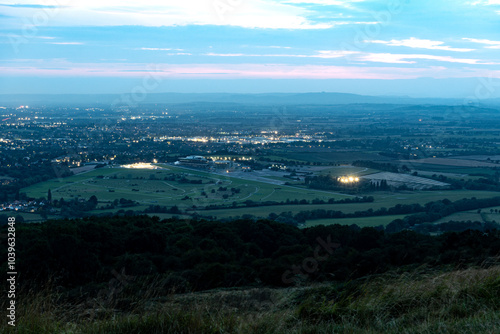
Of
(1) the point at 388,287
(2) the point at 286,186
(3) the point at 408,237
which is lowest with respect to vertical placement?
(2) the point at 286,186

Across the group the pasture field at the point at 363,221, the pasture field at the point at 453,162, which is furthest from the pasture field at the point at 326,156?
the pasture field at the point at 363,221

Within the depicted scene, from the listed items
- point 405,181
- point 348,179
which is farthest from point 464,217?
point 348,179

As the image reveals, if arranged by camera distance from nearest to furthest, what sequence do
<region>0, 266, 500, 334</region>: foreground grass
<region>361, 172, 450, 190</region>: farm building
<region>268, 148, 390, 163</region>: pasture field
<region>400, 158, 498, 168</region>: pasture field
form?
1. <region>0, 266, 500, 334</region>: foreground grass
2. <region>361, 172, 450, 190</region>: farm building
3. <region>400, 158, 498, 168</region>: pasture field
4. <region>268, 148, 390, 163</region>: pasture field

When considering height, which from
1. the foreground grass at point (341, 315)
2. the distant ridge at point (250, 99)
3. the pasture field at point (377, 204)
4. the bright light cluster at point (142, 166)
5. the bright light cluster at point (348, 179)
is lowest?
the pasture field at point (377, 204)

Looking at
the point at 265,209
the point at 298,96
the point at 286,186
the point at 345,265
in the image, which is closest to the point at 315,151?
the point at 286,186

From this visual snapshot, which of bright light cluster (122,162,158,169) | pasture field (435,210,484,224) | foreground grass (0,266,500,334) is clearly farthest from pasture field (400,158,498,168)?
foreground grass (0,266,500,334)

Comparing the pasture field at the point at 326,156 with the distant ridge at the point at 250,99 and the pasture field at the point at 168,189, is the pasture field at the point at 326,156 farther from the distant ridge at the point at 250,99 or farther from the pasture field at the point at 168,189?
the distant ridge at the point at 250,99

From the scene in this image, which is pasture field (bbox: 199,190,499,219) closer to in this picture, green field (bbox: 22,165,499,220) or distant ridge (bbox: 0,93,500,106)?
green field (bbox: 22,165,499,220)

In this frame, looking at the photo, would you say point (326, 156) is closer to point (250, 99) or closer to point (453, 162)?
point (453, 162)

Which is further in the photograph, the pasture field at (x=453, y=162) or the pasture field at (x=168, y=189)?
the pasture field at (x=453, y=162)

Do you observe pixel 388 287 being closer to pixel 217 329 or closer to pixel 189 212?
pixel 217 329

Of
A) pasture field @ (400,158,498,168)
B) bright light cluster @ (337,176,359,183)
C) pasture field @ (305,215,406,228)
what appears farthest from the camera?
pasture field @ (400,158,498,168)
